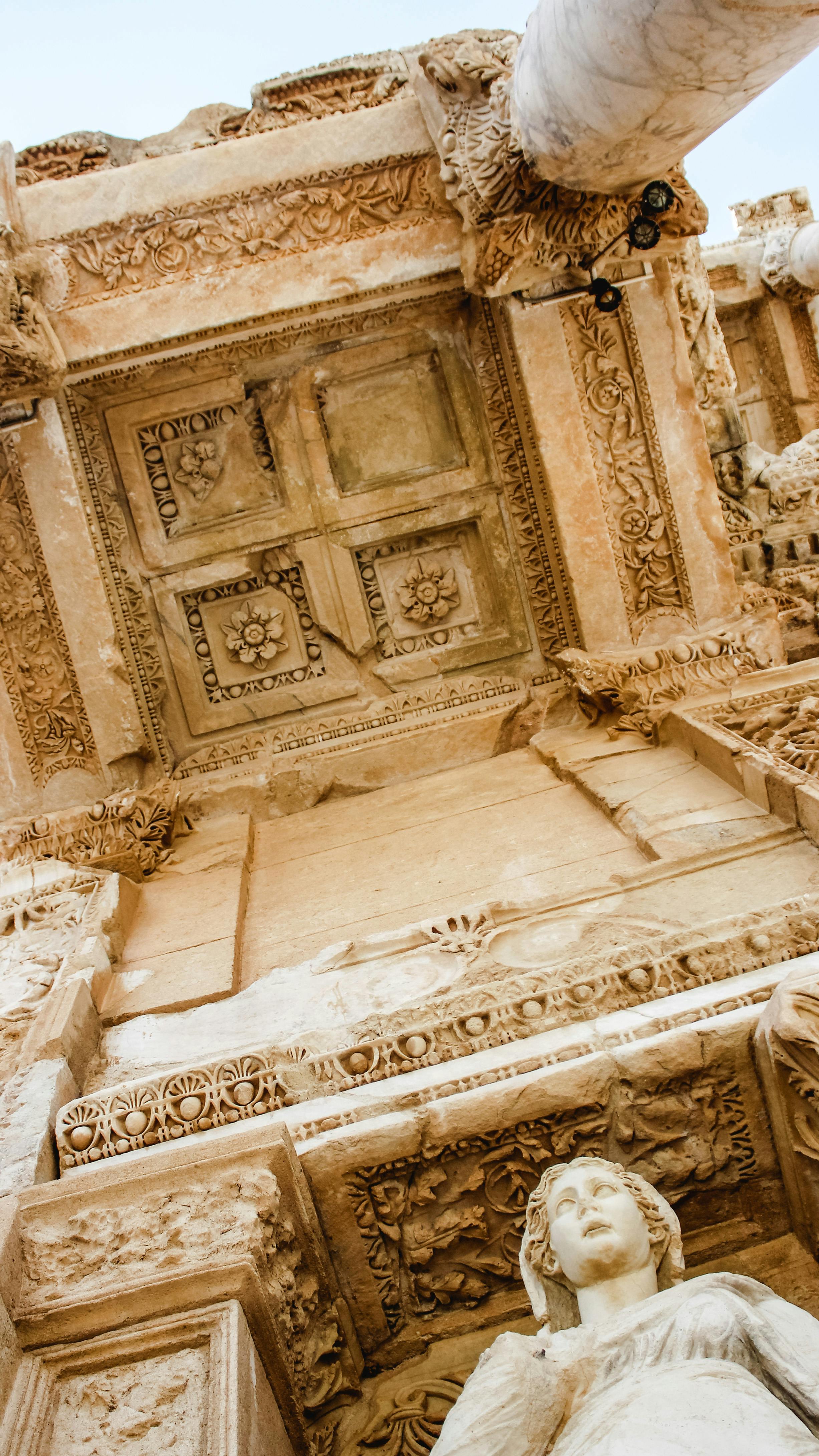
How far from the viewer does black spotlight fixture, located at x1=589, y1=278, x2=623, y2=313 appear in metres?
5.32

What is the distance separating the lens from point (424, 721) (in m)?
5.84

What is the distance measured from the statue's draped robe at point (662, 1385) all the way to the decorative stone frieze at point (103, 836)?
10.9ft

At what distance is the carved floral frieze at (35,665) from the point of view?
5.61m

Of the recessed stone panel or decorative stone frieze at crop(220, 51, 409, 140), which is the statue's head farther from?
decorative stone frieze at crop(220, 51, 409, 140)

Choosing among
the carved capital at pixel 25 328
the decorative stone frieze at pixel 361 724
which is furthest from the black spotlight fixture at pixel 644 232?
the carved capital at pixel 25 328

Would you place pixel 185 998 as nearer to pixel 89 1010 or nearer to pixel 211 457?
pixel 89 1010

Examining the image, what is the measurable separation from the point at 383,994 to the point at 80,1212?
1128 mm

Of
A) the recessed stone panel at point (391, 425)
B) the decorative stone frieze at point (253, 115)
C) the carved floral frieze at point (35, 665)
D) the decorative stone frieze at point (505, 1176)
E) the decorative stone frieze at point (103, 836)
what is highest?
the decorative stone frieze at point (253, 115)

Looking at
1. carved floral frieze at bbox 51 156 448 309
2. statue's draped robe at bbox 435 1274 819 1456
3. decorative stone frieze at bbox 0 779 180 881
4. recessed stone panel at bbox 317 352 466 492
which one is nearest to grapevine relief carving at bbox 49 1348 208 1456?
statue's draped robe at bbox 435 1274 819 1456

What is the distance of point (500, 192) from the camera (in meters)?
4.99

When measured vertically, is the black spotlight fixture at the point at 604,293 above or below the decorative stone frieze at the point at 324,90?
below

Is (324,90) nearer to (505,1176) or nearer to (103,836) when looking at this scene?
(103,836)

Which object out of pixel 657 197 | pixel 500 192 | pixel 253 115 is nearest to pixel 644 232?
pixel 657 197

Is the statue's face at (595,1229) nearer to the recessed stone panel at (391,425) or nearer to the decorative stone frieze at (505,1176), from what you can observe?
the decorative stone frieze at (505,1176)
